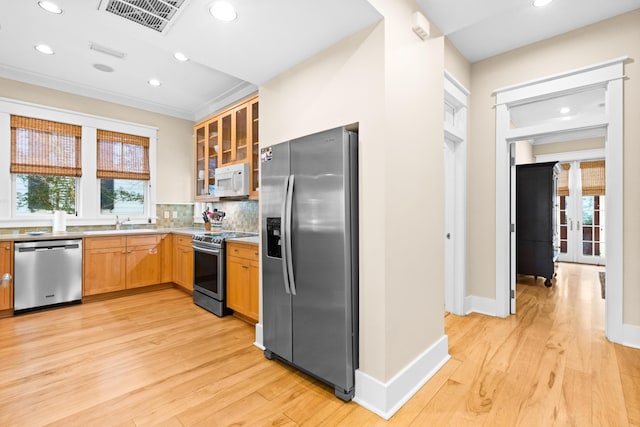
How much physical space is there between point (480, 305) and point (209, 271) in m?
3.23

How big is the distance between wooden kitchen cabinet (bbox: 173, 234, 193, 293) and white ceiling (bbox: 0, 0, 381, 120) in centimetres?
215

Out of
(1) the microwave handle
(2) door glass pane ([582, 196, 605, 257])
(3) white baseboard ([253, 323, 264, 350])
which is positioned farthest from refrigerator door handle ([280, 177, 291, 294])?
(2) door glass pane ([582, 196, 605, 257])

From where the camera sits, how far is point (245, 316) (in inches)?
131

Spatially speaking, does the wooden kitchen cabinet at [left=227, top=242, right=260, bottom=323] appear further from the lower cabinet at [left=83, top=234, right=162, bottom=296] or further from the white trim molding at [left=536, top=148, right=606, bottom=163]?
the white trim molding at [left=536, top=148, right=606, bottom=163]

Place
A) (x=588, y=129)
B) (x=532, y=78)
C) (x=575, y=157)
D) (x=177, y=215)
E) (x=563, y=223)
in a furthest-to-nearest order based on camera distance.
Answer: (x=563, y=223) < (x=575, y=157) < (x=177, y=215) < (x=532, y=78) < (x=588, y=129)

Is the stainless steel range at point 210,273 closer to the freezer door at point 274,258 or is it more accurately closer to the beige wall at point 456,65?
the freezer door at point 274,258

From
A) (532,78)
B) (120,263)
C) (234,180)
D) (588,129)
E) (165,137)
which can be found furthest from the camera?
(165,137)

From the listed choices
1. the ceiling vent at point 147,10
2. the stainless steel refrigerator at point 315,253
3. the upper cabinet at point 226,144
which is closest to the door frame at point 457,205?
the stainless steel refrigerator at point 315,253

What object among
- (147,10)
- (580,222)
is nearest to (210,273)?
(147,10)

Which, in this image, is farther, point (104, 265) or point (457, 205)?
point (104, 265)

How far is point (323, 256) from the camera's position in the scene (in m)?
2.04

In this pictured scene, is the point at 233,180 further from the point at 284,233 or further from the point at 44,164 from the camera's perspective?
the point at 44,164

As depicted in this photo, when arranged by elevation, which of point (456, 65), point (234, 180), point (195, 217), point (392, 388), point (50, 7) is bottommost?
point (392, 388)

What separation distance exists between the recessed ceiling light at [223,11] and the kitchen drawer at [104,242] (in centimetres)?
353
